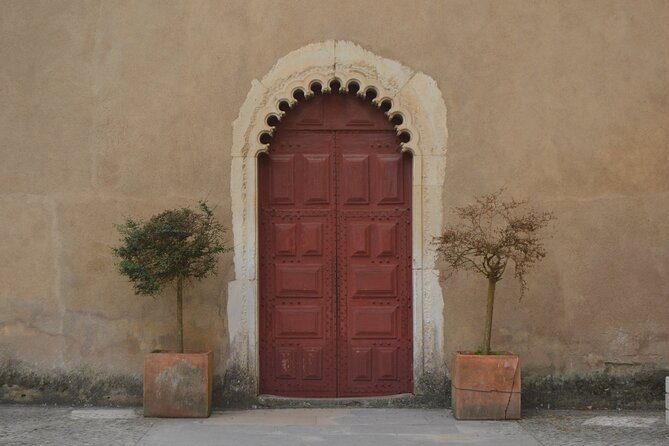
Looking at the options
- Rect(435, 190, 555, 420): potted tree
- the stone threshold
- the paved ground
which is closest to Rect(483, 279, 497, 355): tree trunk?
Rect(435, 190, 555, 420): potted tree

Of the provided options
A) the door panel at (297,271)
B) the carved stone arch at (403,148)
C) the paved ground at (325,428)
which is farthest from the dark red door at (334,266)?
the paved ground at (325,428)

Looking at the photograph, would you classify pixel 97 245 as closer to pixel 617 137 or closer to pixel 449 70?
pixel 449 70

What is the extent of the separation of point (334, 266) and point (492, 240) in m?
1.44

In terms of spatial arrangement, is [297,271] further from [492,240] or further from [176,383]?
[492,240]

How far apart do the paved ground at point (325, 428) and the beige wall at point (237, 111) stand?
0.67 meters

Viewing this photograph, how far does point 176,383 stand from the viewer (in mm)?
7457

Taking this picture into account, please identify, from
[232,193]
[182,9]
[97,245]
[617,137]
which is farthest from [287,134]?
[617,137]

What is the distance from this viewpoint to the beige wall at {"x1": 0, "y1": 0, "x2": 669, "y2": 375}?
321 inches

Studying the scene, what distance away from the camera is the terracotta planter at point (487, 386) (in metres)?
7.36

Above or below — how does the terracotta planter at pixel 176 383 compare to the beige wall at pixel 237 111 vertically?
below

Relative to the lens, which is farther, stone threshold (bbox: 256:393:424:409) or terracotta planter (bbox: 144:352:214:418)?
stone threshold (bbox: 256:393:424:409)

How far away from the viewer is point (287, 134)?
8.40m

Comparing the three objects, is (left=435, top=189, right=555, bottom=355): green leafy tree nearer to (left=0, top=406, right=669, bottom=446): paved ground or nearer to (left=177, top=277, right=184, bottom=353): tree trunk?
(left=0, top=406, right=669, bottom=446): paved ground

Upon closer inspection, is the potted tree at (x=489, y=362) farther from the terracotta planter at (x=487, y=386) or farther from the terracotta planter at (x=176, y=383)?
the terracotta planter at (x=176, y=383)
